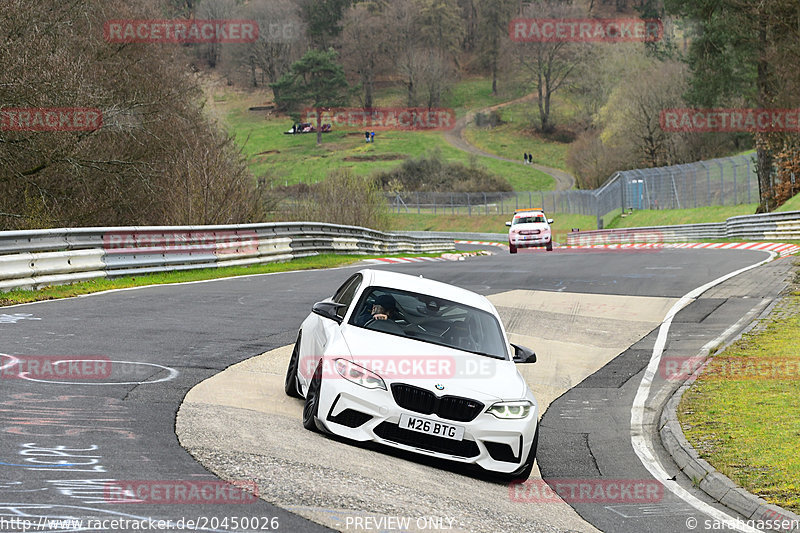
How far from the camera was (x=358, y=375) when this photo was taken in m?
8.11

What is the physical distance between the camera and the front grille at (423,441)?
7945 mm

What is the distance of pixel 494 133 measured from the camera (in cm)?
14500

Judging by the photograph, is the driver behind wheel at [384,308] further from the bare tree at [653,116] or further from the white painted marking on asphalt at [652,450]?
the bare tree at [653,116]

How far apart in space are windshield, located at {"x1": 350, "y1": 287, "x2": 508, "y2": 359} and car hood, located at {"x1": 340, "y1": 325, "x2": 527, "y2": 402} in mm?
176

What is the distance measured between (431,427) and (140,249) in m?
14.8

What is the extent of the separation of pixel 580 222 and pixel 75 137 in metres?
57.2

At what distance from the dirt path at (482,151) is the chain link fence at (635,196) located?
21.2 m

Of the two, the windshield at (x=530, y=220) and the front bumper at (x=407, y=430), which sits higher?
the front bumper at (x=407, y=430)

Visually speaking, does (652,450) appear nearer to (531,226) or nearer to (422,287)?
(422,287)

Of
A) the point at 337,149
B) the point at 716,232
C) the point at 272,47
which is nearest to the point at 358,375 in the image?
the point at 716,232

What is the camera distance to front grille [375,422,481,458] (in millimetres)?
7945

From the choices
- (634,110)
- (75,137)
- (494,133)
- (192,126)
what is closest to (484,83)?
(494,133)

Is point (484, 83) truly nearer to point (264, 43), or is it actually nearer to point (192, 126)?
point (264, 43)

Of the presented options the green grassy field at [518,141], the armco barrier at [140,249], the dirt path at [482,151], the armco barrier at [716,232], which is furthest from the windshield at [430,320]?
the green grassy field at [518,141]
